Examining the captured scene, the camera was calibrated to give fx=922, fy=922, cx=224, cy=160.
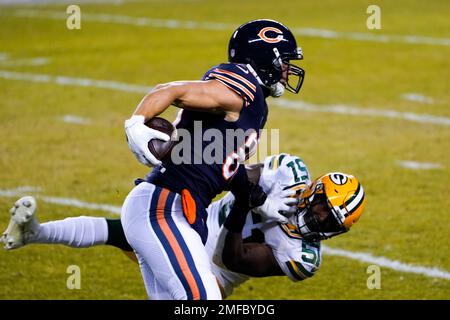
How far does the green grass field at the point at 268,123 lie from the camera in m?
5.66

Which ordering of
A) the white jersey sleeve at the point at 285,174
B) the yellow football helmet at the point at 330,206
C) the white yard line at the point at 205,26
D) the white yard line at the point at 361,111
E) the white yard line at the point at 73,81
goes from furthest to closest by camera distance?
the white yard line at the point at 205,26, the white yard line at the point at 73,81, the white yard line at the point at 361,111, the white jersey sleeve at the point at 285,174, the yellow football helmet at the point at 330,206

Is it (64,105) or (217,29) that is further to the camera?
(217,29)

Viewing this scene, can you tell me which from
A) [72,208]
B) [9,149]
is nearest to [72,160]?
[9,149]

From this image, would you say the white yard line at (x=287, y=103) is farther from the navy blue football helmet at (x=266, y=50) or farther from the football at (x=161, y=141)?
the football at (x=161, y=141)

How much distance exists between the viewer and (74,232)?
14.3 ft

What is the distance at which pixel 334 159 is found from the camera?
7781mm

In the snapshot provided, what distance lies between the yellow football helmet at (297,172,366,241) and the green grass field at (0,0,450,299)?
953 mm

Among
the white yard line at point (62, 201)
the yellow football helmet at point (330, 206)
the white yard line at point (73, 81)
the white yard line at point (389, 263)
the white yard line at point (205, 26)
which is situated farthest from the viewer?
the white yard line at point (205, 26)

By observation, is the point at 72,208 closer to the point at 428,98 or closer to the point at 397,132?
the point at 397,132

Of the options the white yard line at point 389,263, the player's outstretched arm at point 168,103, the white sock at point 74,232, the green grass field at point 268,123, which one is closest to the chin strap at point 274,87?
the player's outstretched arm at point 168,103

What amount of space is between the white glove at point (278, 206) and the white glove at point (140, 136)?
916mm

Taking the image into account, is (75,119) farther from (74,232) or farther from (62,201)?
(74,232)

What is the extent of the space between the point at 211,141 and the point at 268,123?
481cm

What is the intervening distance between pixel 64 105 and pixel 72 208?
10.1ft
